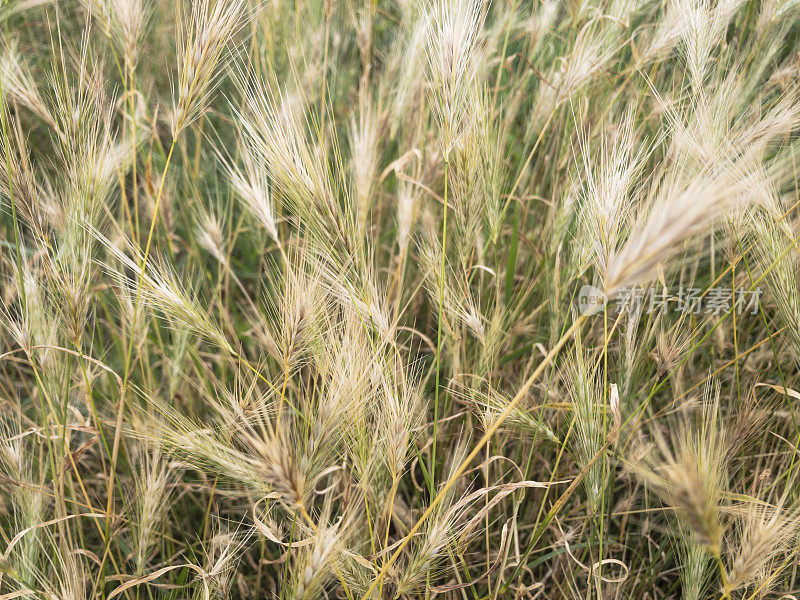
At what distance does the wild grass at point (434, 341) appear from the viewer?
780 millimetres

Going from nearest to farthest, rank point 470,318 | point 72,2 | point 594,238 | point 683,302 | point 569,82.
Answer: point 594,238
point 470,318
point 569,82
point 683,302
point 72,2

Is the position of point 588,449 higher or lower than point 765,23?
lower

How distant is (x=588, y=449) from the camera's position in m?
0.84

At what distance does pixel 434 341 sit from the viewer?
1.29 metres

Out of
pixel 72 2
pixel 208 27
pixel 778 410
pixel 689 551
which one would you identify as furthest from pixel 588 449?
pixel 72 2

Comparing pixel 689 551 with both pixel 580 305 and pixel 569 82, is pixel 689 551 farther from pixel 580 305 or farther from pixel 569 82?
pixel 569 82

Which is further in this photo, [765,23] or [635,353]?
[765,23]

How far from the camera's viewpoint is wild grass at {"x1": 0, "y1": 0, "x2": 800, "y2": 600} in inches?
30.7

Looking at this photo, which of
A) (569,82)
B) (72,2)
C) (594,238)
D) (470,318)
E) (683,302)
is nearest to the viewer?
(594,238)

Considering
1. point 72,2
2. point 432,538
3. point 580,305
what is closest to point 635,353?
point 580,305

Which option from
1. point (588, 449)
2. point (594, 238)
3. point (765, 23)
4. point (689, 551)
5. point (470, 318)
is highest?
point (765, 23)

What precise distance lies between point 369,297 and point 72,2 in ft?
5.21

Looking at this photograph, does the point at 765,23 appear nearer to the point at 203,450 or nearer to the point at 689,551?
the point at 689,551

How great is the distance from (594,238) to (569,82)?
1.40 feet
